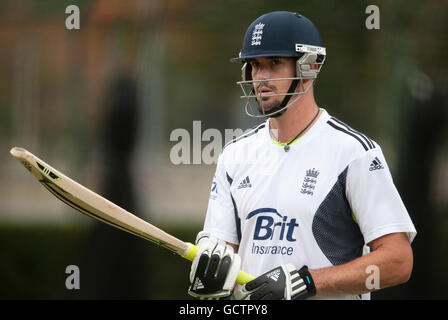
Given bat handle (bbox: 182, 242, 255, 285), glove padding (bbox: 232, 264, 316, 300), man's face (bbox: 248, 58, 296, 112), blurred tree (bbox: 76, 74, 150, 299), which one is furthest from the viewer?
blurred tree (bbox: 76, 74, 150, 299)

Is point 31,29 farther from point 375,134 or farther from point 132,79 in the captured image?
point 375,134

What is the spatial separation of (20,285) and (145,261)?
1.64 meters

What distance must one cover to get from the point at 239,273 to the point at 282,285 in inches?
9.9

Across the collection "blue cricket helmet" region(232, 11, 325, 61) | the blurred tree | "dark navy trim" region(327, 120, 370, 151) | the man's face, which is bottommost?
the blurred tree

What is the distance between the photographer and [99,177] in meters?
6.80

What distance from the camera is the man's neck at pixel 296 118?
3.31 metres

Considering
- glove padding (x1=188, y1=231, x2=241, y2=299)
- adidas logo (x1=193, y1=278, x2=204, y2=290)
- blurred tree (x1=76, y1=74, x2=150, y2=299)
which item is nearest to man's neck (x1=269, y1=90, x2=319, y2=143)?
glove padding (x1=188, y1=231, x2=241, y2=299)

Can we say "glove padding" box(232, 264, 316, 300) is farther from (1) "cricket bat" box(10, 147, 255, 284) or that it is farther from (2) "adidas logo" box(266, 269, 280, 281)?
(1) "cricket bat" box(10, 147, 255, 284)

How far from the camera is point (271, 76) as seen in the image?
129 inches

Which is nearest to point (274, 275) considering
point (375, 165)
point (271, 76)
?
point (375, 165)

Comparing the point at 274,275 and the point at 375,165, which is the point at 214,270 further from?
the point at 375,165

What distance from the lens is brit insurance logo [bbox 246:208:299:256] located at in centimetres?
313

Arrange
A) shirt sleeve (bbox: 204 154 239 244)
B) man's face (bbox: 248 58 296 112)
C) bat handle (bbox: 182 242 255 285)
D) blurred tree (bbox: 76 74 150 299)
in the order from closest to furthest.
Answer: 1. bat handle (bbox: 182 242 255 285)
2. man's face (bbox: 248 58 296 112)
3. shirt sleeve (bbox: 204 154 239 244)
4. blurred tree (bbox: 76 74 150 299)

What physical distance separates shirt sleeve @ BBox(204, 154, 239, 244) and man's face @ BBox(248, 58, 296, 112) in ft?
1.51
